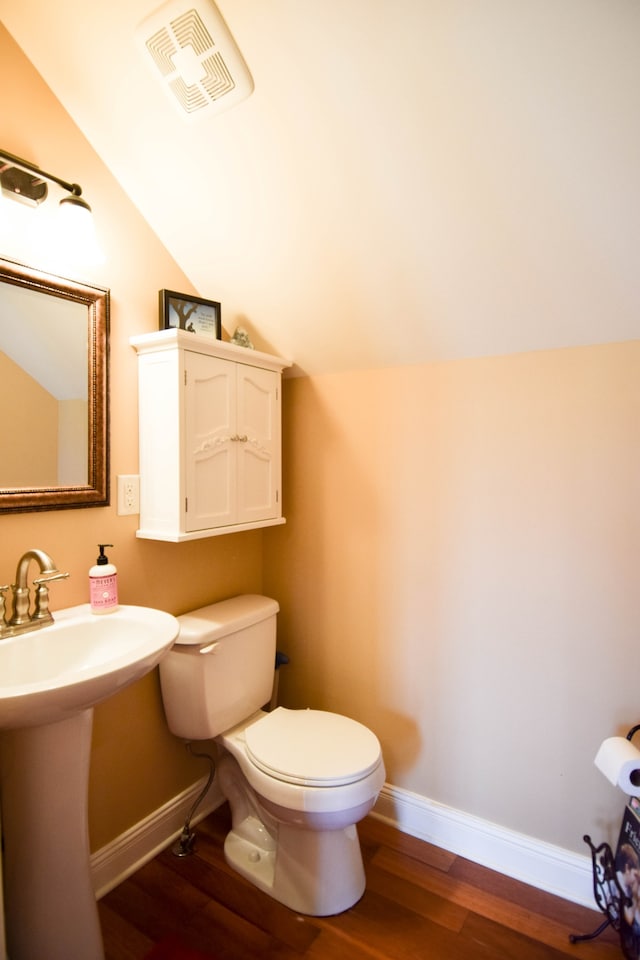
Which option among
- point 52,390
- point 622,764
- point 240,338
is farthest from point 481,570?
point 52,390

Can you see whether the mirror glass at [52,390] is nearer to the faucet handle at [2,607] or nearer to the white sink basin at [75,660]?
the faucet handle at [2,607]

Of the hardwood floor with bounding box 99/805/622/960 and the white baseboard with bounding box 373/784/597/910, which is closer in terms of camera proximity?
the hardwood floor with bounding box 99/805/622/960

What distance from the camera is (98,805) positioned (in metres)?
1.54

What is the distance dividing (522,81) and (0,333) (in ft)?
4.55

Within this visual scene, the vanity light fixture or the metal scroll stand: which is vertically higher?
the vanity light fixture

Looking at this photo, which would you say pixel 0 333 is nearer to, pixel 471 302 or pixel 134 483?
pixel 134 483

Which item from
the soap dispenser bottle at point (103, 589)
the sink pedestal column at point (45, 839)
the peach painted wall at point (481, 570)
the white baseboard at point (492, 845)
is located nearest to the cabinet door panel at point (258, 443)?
the peach painted wall at point (481, 570)

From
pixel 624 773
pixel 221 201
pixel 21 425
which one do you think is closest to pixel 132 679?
pixel 21 425

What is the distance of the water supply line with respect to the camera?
1725mm

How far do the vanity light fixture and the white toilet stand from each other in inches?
46.7

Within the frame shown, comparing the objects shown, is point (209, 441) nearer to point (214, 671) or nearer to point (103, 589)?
point (103, 589)

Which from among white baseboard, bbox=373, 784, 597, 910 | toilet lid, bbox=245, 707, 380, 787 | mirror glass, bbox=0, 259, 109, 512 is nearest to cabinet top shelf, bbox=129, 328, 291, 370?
mirror glass, bbox=0, 259, 109, 512

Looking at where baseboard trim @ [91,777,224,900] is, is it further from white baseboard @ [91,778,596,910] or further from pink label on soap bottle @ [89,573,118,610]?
pink label on soap bottle @ [89,573,118,610]

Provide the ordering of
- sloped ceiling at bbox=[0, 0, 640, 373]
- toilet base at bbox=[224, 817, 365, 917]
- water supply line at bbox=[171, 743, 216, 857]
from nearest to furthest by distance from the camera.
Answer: sloped ceiling at bbox=[0, 0, 640, 373] < toilet base at bbox=[224, 817, 365, 917] < water supply line at bbox=[171, 743, 216, 857]
